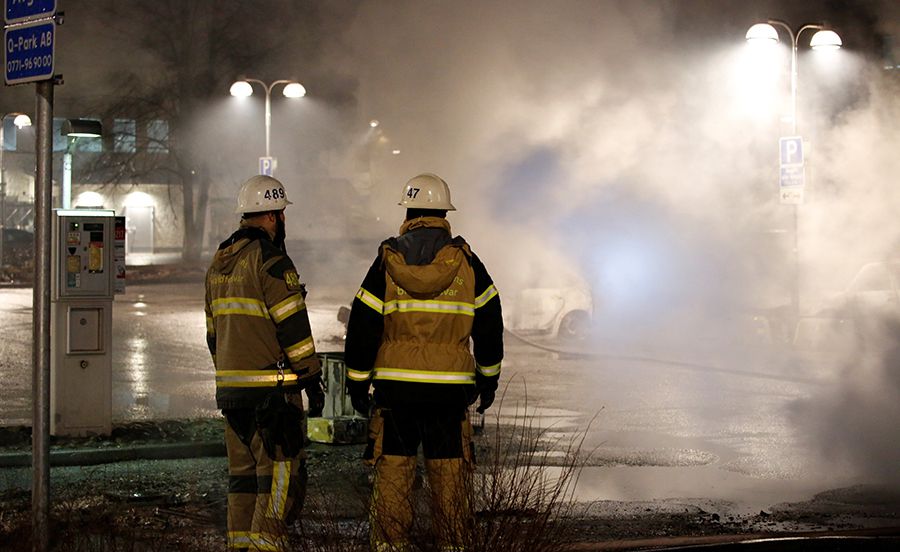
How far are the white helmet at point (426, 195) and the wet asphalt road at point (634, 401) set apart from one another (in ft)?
3.99

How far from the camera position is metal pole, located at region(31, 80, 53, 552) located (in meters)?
4.50

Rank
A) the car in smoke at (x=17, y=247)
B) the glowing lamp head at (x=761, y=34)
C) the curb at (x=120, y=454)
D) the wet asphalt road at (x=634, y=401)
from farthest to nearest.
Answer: the car in smoke at (x=17, y=247), the glowing lamp head at (x=761, y=34), the wet asphalt road at (x=634, y=401), the curb at (x=120, y=454)

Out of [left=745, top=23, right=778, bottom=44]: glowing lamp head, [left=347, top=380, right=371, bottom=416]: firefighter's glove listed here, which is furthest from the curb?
[left=745, top=23, right=778, bottom=44]: glowing lamp head

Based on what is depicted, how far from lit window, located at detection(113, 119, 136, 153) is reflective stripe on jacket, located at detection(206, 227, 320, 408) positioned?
25.6 meters

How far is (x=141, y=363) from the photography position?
1199cm

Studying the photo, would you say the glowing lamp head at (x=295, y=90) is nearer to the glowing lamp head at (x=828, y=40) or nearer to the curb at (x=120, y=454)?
the glowing lamp head at (x=828, y=40)

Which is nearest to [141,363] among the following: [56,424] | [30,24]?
[56,424]

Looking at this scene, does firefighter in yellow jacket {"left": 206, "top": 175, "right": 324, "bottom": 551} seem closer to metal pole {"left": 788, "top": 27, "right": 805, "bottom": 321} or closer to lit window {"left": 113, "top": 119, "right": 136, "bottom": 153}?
A: metal pole {"left": 788, "top": 27, "right": 805, "bottom": 321}

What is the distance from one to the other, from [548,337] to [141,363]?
17.1 ft

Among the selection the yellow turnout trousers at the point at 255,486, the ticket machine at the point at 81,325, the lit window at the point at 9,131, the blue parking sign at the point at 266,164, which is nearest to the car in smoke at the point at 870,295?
the ticket machine at the point at 81,325

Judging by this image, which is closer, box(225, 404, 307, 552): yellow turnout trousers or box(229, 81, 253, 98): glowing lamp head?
box(225, 404, 307, 552): yellow turnout trousers

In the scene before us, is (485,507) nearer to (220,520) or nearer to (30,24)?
(220,520)

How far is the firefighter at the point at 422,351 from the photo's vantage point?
4.14 meters

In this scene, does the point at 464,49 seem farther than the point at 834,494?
Yes
